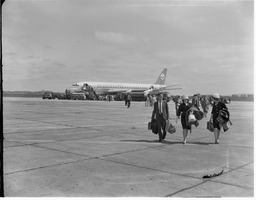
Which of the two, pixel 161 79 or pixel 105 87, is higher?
pixel 161 79

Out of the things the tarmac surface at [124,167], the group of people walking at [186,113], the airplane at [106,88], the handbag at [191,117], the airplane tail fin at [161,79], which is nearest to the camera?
the tarmac surface at [124,167]

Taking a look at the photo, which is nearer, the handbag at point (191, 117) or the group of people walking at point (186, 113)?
the handbag at point (191, 117)

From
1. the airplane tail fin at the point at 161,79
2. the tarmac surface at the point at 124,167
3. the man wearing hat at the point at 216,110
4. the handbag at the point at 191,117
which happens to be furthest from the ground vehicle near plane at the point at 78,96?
the handbag at the point at 191,117

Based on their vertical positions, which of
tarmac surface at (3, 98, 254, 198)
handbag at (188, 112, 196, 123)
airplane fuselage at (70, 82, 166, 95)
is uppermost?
airplane fuselage at (70, 82, 166, 95)

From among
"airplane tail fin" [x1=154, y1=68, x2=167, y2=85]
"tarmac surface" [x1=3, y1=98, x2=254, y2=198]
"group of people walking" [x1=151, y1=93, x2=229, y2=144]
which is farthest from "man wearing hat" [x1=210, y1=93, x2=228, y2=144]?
"airplane tail fin" [x1=154, y1=68, x2=167, y2=85]

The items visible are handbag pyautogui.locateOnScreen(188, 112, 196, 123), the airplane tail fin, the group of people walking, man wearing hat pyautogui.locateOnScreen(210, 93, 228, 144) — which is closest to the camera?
handbag pyautogui.locateOnScreen(188, 112, 196, 123)

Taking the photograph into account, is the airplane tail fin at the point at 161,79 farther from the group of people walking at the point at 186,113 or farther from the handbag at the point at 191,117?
the handbag at the point at 191,117

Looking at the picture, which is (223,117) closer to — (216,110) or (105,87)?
(216,110)

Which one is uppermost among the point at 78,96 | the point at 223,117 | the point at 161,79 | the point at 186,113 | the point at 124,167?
the point at 161,79

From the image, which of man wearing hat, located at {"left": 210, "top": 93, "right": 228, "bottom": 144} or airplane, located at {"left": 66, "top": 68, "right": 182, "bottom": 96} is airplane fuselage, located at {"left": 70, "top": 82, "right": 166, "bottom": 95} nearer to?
airplane, located at {"left": 66, "top": 68, "right": 182, "bottom": 96}

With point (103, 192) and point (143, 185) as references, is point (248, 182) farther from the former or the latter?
point (103, 192)

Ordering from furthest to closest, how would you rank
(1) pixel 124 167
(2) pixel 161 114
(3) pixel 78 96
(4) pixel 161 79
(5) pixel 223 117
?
(4) pixel 161 79 → (3) pixel 78 96 → (2) pixel 161 114 → (5) pixel 223 117 → (1) pixel 124 167

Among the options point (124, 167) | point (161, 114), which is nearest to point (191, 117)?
point (161, 114)

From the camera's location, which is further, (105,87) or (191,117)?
(105,87)
